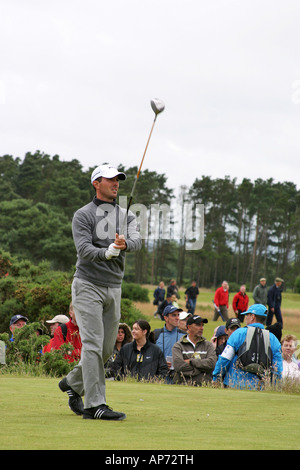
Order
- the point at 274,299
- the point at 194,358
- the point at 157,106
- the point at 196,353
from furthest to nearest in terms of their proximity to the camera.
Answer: the point at 274,299, the point at 196,353, the point at 194,358, the point at 157,106

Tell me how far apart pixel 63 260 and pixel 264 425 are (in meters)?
60.1

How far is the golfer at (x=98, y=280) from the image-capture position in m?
6.18

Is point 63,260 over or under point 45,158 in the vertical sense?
under

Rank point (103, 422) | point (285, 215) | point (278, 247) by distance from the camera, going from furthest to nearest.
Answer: point (278, 247), point (285, 215), point (103, 422)

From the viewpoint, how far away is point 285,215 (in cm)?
10469

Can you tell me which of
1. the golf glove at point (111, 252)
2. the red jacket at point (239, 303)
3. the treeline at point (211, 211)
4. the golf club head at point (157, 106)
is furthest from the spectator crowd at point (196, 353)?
the treeline at point (211, 211)

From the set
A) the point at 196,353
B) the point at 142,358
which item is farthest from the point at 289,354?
the point at 142,358

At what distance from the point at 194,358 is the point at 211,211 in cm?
9668

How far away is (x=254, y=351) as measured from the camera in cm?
981

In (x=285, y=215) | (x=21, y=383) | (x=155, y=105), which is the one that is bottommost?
(x=21, y=383)

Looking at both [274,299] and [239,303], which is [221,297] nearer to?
[239,303]
